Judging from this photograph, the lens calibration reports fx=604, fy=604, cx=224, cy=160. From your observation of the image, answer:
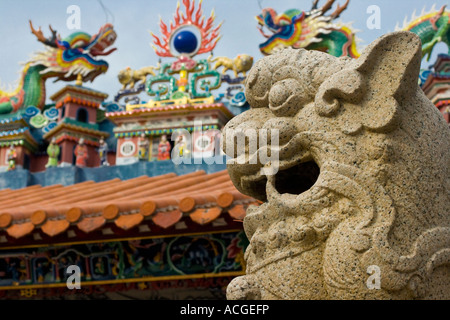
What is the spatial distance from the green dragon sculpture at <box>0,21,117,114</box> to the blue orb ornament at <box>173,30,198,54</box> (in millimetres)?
915

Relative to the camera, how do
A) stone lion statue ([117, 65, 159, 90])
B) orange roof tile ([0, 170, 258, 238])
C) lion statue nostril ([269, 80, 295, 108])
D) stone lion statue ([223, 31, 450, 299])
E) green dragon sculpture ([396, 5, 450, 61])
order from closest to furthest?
stone lion statue ([223, 31, 450, 299]) → lion statue nostril ([269, 80, 295, 108]) → orange roof tile ([0, 170, 258, 238]) → green dragon sculpture ([396, 5, 450, 61]) → stone lion statue ([117, 65, 159, 90])

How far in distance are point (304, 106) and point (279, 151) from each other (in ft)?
0.63

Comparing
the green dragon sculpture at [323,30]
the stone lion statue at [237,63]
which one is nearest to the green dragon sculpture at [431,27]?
the green dragon sculpture at [323,30]

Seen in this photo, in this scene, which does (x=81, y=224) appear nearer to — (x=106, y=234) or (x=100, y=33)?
(x=106, y=234)

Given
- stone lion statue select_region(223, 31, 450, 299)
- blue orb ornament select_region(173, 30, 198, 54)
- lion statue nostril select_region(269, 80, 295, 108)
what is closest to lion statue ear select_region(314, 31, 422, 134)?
stone lion statue select_region(223, 31, 450, 299)

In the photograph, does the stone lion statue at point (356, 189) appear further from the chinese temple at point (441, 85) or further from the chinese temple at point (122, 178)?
the chinese temple at point (441, 85)

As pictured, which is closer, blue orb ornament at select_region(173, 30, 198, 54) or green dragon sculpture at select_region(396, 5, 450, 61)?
green dragon sculpture at select_region(396, 5, 450, 61)

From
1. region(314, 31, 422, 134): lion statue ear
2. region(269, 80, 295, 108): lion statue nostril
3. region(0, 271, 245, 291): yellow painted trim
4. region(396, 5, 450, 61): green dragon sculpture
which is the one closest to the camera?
region(314, 31, 422, 134): lion statue ear

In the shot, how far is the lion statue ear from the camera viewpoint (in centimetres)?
202

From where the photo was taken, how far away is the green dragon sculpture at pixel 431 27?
6469 mm

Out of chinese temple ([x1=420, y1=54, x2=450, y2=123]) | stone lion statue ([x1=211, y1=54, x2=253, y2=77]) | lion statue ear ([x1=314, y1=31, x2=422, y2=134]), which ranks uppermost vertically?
stone lion statue ([x1=211, y1=54, x2=253, y2=77])

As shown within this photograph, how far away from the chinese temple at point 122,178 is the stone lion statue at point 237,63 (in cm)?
1

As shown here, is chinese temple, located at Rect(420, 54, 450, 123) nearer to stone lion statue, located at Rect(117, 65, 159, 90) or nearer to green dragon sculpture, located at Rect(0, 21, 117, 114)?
stone lion statue, located at Rect(117, 65, 159, 90)

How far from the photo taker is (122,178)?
6.39m
